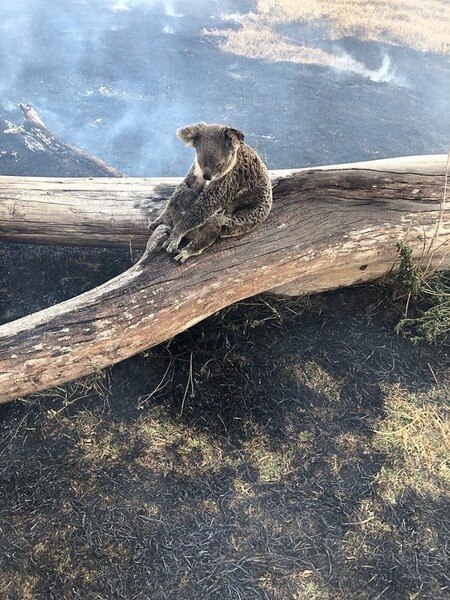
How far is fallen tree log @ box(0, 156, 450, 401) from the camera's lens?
11.0 ft

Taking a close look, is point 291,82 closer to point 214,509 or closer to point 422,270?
point 422,270

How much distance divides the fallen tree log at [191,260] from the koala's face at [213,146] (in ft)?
2.36

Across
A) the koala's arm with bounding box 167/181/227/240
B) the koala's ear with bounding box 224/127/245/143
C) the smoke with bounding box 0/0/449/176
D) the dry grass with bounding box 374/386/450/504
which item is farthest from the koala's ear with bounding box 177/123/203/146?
the smoke with bounding box 0/0/449/176

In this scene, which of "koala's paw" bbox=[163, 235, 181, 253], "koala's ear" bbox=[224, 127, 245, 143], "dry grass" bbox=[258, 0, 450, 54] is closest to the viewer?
"koala's ear" bbox=[224, 127, 245, 143]

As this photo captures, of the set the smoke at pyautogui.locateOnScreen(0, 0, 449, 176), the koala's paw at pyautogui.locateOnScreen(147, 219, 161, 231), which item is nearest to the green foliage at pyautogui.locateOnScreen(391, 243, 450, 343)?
the koala's paw at pyautogui.locateOnScreen(147, 219, 161, 231)

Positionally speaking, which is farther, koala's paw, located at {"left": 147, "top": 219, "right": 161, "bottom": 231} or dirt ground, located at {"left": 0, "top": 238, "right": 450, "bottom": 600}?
koala's paw, located at {"left": 147, "top": 219, "right": 161, "bottom": 231}

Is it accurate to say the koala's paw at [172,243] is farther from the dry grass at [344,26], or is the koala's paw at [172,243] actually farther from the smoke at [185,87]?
the dry grass at [344,26]

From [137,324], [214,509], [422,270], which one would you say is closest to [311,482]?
[214,509]

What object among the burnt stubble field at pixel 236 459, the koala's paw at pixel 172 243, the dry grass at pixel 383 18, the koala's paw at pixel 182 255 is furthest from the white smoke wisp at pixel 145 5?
the koala's paw at pixel 182 255

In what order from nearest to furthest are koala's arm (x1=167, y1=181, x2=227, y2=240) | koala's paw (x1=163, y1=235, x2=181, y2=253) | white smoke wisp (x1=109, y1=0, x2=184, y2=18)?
koala's arm (x1=167, y1=181, x2=227, y2=240) < koala's paw (x1=163, y1=235, x2=181, y2=253) < white smoke wisp (x1=109, y1=0, x2=184, y2=18)

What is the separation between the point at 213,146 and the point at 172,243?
0.82 m

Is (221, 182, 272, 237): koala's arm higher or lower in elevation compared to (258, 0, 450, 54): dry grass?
lower

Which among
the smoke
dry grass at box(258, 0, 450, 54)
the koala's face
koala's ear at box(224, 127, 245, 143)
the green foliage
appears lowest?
the green foliage

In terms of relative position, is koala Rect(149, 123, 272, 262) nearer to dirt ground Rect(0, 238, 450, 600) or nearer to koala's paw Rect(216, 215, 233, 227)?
koala's paw Rect(216, 215, 233, 227)
